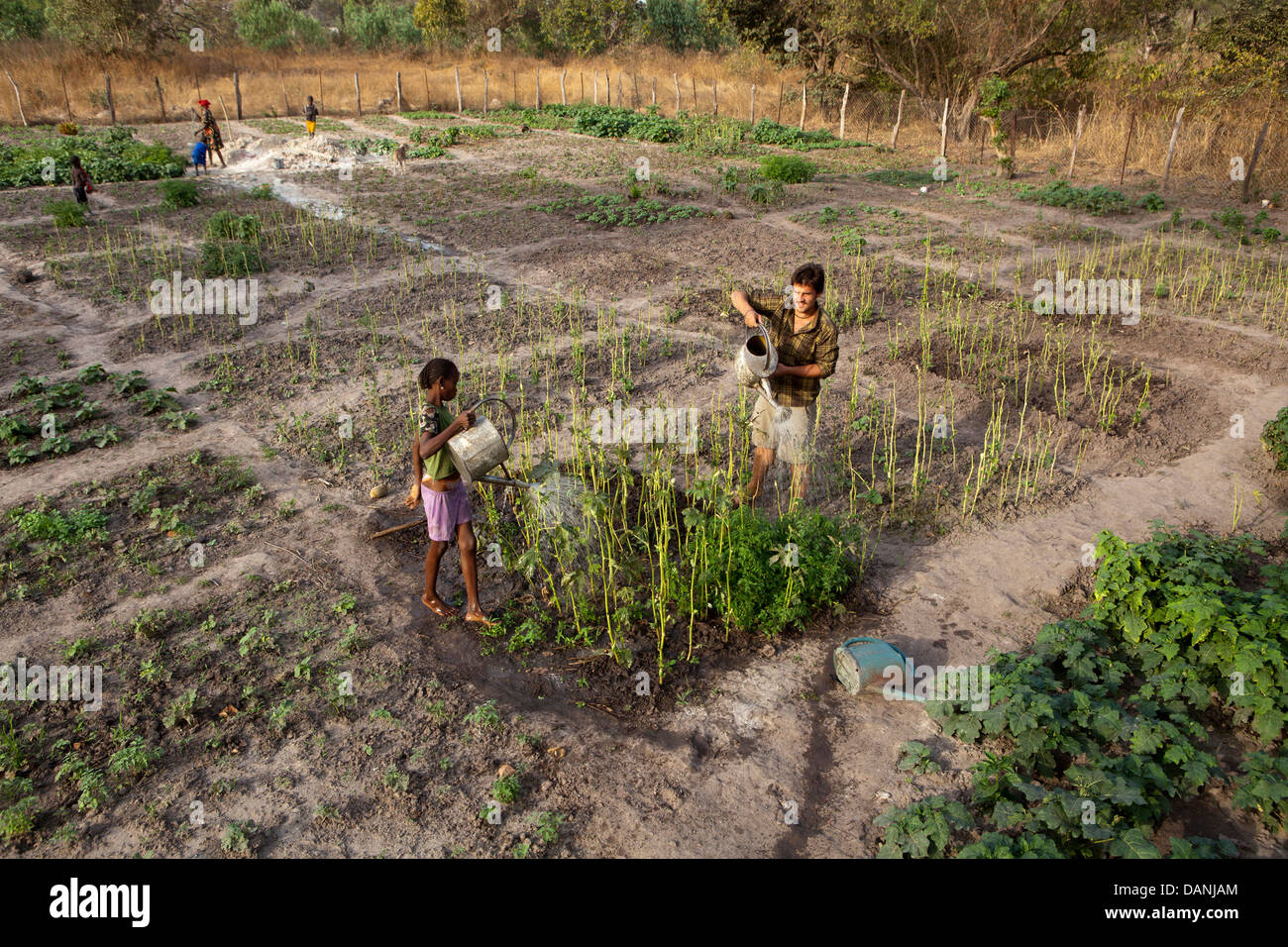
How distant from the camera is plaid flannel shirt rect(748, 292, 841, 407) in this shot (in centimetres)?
426

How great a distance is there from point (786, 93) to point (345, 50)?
59.6 feet

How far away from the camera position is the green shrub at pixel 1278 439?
195 inches

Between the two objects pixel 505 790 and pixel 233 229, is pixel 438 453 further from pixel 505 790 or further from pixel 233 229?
pixel 233 229

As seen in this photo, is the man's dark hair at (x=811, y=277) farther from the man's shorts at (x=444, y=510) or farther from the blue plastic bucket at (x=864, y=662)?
the man's shorts at (x=444, y=510)

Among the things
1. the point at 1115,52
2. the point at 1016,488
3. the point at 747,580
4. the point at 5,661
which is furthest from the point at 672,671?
the point at 1115,52

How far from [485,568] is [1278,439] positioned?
5.05 metres

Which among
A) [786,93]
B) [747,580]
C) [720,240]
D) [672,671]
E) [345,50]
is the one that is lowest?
[672,671]

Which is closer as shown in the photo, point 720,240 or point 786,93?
point 720,240

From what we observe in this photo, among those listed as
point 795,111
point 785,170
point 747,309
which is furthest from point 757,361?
point 795,111

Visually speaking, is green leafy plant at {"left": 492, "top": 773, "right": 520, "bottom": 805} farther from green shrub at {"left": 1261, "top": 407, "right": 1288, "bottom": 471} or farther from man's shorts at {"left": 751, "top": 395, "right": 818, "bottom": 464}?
green shrub at {"left": 1261, "top": 407, "right": 1288, "bottom": 471}

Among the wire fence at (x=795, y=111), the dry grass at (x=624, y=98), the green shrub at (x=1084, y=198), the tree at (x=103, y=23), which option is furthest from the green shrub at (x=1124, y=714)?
the tree at (x=103, y=23)

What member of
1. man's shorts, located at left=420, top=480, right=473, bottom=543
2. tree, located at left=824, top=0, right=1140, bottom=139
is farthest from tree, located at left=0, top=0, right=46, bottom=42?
man's shorts, located at left=420, top=480, right=473, bottom=543

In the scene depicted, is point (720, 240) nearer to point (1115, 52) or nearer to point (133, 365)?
point (133, 365)

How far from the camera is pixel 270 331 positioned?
23.9 feet
